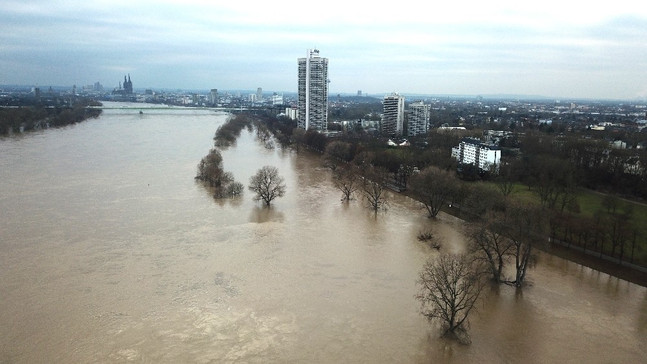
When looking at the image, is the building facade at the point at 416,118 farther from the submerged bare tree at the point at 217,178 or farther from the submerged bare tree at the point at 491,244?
the submerged bare tree at the point at 491,244

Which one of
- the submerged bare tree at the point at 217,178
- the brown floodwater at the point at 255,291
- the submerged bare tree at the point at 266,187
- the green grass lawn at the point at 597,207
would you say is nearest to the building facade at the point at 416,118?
the green grass lawn at the point at 597,207

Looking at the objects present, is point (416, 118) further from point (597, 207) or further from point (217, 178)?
point (217, 178)

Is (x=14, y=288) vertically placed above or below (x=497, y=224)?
below

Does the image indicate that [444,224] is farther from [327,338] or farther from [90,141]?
[90,141]

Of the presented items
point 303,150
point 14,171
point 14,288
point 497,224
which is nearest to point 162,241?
point 14,288

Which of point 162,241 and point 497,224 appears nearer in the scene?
point 497,224

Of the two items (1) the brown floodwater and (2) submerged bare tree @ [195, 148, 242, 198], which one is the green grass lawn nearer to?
(1) the brown floodwater

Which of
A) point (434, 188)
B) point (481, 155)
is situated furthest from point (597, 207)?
point (481, 155)

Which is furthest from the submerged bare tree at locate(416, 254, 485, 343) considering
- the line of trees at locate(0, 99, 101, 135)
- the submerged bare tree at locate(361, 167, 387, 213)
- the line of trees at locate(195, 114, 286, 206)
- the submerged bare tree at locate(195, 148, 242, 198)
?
the line of trees at locate(0, 99, 101, 135)
